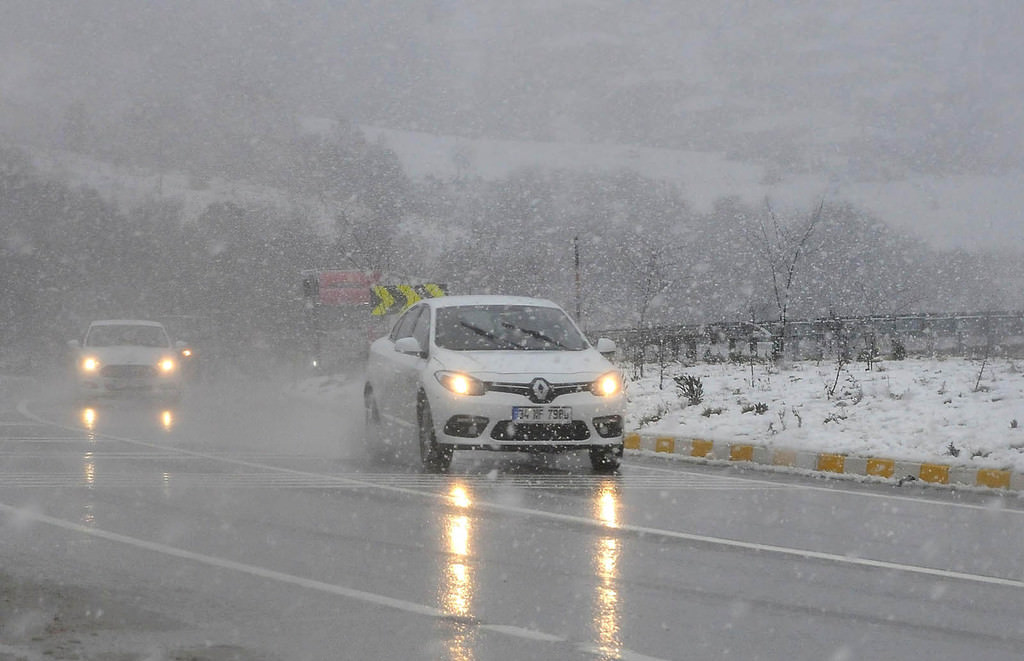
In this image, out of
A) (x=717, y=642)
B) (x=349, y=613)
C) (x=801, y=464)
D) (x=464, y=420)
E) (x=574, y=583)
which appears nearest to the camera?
(x=717, y=642)

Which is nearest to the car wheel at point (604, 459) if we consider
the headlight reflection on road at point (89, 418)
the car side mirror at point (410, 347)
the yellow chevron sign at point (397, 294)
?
the car side mirror at point (410, 347)

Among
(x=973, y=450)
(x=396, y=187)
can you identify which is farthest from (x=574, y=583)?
(x=396, y=187)

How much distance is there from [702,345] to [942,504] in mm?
13085

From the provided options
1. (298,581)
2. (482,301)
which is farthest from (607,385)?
(298,581)

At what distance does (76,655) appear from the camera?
4.90m

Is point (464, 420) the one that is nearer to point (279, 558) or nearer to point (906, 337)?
point (279, 558)

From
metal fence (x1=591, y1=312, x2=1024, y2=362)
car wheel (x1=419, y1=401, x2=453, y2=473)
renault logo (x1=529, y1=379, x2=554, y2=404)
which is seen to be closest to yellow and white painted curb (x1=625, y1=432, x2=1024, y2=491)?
renault logo (x1=529, y1=379, x2=554, y2=404)

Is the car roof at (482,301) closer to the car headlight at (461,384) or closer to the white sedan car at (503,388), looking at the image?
the white sedan car at (503,388)

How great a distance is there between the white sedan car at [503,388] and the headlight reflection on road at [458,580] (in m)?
2.05

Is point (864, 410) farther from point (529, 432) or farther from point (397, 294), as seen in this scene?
point (397, 294)

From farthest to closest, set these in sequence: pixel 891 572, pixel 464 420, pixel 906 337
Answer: pixel 906 337 < pixel 464 420 < pixel 891 572

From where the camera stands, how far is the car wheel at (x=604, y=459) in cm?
1252

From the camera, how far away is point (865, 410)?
50.3ft

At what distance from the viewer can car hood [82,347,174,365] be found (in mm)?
23656
